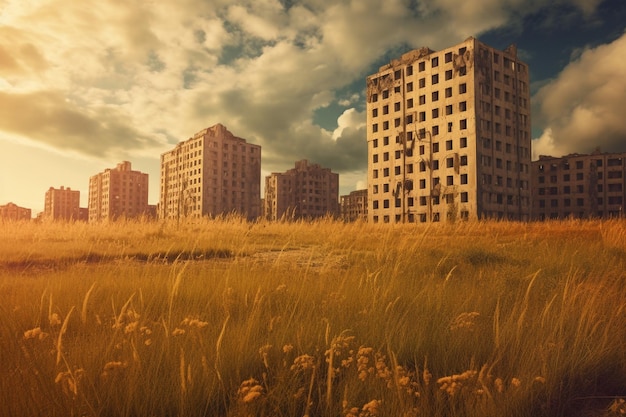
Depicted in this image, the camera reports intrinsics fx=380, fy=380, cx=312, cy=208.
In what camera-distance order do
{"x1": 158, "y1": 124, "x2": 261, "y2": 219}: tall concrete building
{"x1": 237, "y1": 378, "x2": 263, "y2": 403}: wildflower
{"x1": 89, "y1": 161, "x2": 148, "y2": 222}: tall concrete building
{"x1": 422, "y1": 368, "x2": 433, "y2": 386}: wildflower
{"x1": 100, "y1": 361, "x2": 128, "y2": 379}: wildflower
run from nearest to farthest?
{"x1": 237, "y1": 378, "x2": 263, "y2": 403}: wildflower, {"x1": 100, "y1": 361, "x2": 128, "y2": 379}: wildflower, {"x1": 422, "y1": 368, "x2": 433, "y2": 386}: wildflower, {"x1": 158, "y1": 124, "x2": 261, "y2": 219}: tall concrete building, {"x1": 89, "y1": 161, "x2": 148, "y2": 222}: tall concrete building

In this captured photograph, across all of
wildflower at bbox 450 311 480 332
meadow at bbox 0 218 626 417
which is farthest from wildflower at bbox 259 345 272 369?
wildflower at bbox 450 311 480 332

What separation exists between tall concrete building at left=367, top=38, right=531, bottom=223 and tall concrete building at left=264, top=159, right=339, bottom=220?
48856mm

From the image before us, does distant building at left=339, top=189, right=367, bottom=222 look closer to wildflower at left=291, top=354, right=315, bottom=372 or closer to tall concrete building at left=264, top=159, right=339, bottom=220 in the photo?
tall concrete building at left=264, top=159, right=339, bottom=220

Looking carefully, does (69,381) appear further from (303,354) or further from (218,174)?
(218,174)

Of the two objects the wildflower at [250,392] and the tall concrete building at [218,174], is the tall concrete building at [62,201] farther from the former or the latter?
the wildflower at [250,392]

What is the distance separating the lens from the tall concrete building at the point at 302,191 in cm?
10969

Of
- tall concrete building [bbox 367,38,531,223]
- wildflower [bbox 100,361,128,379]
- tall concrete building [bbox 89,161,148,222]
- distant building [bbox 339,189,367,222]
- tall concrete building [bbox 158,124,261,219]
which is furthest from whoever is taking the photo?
distant building [bbox 339,189,367,222]

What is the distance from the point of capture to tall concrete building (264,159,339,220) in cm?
10969

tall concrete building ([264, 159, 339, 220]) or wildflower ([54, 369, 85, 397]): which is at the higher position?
tall concrete building ([264, 159, 339, 220])

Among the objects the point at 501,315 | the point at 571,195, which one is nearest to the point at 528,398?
the point at 501,315

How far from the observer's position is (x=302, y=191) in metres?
110

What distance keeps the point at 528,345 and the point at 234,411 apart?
2.01 meters

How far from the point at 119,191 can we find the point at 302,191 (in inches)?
2346

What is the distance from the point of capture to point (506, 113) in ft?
174
